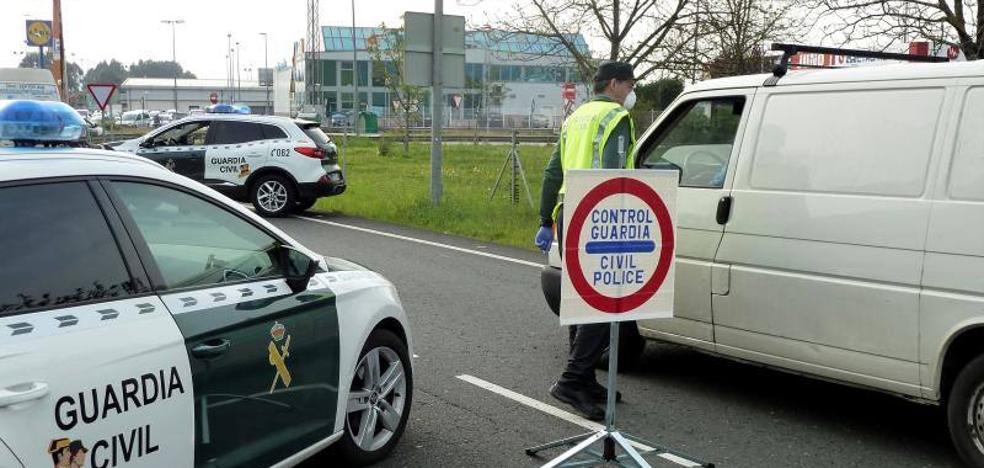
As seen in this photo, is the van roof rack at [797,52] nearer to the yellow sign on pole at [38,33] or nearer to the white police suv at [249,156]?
the white police suv at [249,156]

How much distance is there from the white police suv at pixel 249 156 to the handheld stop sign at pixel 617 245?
12.7m

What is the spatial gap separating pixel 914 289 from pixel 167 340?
3.42m

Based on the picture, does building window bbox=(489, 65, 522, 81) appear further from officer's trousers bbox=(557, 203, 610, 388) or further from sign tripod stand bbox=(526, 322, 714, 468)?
sign tripod stand bbox=(526, 322, 714, 468)

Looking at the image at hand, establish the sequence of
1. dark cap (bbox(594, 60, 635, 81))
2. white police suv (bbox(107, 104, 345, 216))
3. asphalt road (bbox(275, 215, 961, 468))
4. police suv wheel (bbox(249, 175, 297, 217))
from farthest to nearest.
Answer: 1. police suv wheel (bbox(249, 175, 297, 217))
2. white police suv (bbox(107, 104, 345, 216))
3. dark cap (bbox(594, 60, 635, 81))
4. asphalt road (bbox(275, 215, 961, 468))

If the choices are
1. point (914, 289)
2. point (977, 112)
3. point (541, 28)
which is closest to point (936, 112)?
point (977, 112)

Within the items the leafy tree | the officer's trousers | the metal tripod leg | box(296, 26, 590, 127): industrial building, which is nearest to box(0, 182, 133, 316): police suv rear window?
the metal tripod leg

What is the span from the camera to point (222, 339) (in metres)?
3.59

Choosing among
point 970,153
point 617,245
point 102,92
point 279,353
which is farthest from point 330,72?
point 279,353

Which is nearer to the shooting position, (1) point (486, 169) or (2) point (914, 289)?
(2) point (914, 289)

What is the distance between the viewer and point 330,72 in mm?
81312

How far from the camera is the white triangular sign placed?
26.7 metres

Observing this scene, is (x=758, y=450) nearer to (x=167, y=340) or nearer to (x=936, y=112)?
(x=936, y=112)

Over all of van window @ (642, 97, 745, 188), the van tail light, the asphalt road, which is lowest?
the asphalt road

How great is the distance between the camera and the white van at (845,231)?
462 centimetres
